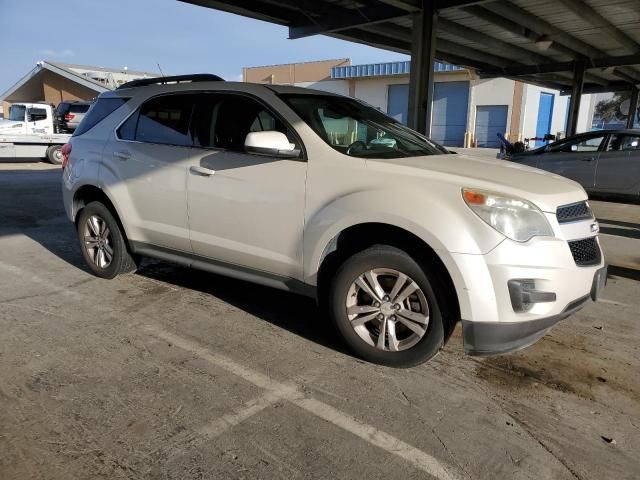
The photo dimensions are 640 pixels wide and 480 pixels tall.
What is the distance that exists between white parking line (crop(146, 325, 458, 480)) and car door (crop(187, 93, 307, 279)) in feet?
2.50

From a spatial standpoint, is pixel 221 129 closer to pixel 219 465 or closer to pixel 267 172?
pixel 267 172

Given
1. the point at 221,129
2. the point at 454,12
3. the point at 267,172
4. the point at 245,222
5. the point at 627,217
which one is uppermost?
the point at 454,12

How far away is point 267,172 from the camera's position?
3.66 m

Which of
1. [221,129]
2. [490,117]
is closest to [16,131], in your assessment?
[221,129]

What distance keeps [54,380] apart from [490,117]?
34.3 meters

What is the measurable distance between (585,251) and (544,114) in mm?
37537

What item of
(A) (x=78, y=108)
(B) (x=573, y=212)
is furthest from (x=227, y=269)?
(A) (x=78, y=108)

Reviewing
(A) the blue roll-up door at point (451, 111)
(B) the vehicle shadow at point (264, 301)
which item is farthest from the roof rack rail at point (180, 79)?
(A) the blue roll-up door at point (451, 111)

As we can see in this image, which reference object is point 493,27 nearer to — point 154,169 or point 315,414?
point 154,169

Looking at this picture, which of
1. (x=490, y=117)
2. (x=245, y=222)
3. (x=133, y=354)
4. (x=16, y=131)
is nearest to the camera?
(x=133, y=354)

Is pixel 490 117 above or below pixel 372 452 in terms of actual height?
above

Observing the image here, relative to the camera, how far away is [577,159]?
10.5 metres

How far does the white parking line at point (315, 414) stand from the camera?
2432mm

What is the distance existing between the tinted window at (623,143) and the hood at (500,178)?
7833 mm
